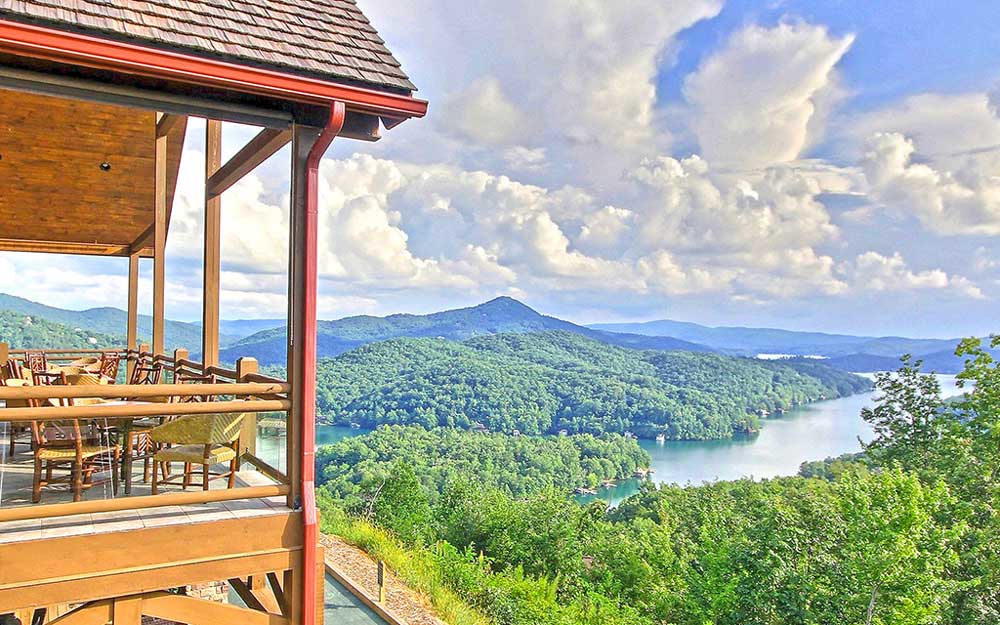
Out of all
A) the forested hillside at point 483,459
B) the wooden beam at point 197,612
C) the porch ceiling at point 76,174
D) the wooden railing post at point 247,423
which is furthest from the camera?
the forested hillside at point 483,459

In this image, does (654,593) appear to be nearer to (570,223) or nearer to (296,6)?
(296,6)

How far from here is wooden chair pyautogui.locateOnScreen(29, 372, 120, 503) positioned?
3896 mm

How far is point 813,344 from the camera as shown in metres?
135

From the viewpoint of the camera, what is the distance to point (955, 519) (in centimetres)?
1561

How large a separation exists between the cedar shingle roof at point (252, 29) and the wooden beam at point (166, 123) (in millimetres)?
3205

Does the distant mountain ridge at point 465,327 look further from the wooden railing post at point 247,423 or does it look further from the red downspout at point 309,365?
the red downspout at point 309,365

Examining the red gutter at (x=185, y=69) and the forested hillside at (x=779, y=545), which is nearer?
the red gutter at (x=185, y=69)

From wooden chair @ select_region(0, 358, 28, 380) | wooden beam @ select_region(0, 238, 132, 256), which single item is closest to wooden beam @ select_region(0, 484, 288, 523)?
wooden chair @ select_region(0, 358, 28, 380)

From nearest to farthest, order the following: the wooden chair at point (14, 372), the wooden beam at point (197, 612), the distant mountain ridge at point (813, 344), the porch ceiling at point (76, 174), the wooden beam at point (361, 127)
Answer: the wooden beam at point (197, 612) → the wooden beam at point (361, 127) → the wooden chair at point (14, 372) → the porch ceiling at point (76, 174) → the distant mountain ridge at point (813, 344)

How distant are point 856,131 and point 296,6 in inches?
3505

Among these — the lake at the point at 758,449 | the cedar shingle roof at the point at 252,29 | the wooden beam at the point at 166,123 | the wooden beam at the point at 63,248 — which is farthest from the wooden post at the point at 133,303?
the lake at the point at 758,449

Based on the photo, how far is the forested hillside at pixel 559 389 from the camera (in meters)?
65.7

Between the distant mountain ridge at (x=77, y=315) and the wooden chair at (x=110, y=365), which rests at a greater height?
the distant mountain ridge at (x=77, y=315)

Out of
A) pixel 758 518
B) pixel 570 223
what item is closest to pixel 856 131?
pixel 570 223
